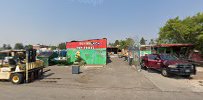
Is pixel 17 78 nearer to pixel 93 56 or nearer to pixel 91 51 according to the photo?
pixel 93 56

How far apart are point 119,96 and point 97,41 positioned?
19592 millimetres

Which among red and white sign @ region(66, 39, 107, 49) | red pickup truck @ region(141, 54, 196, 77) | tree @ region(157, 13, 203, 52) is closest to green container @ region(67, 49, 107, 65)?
red and white sign @ region(66, 39, 107, 49)

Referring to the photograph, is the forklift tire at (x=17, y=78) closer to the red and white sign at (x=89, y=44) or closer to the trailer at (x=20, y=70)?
the trailer at (x=20, y=70)

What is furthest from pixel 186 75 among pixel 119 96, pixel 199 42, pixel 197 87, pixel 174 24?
pixel 174 24

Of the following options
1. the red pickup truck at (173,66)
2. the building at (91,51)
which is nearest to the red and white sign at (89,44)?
the building at (91,51)

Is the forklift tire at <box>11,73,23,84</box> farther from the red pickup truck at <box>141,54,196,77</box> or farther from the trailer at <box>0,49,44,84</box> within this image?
the red pickup truck at <box>141,54,196,77</box>

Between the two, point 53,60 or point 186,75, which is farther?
point 53,60

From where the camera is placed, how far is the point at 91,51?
94.4ft

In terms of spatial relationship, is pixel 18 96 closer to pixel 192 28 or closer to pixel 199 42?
pixel 199 42

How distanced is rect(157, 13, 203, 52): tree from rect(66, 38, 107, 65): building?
41.5ft

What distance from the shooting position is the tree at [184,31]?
29656mm

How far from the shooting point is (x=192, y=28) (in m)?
31.1

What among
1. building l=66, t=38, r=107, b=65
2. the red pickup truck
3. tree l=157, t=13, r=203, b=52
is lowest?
the red pickup truck

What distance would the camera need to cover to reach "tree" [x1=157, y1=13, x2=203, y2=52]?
29656 mm
